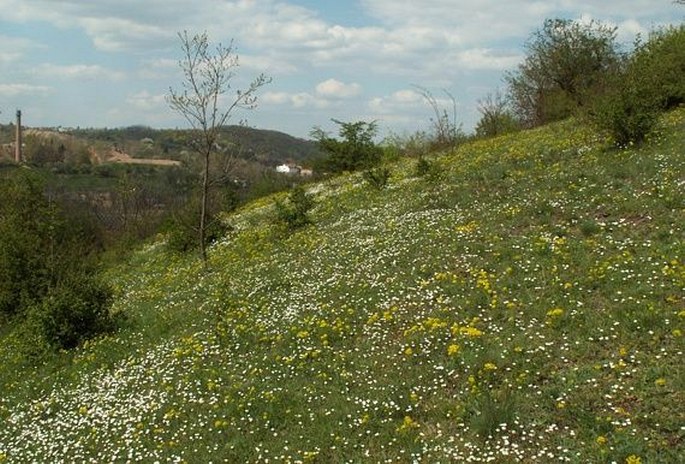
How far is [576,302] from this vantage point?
357 inches

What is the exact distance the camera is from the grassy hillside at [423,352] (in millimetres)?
6844

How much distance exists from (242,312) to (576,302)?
6.42 m

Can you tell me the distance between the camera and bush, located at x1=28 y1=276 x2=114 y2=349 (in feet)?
45.0

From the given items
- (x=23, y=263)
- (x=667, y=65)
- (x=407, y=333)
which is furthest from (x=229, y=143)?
(x=667, y=65)

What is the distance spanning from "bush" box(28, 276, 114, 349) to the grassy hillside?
0.71m

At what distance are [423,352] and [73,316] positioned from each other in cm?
879

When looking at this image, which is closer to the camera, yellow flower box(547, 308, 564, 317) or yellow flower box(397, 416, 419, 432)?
yellow flower box(397, 416, 419, 432)

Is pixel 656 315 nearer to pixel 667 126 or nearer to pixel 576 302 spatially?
pixel 576 302

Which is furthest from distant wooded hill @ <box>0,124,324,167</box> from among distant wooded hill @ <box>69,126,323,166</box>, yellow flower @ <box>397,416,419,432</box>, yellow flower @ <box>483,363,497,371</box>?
yellow flower @ <box>397,416,419,432</box>

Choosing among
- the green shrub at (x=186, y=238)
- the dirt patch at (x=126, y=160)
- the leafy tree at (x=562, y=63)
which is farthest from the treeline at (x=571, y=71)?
the dirt patch at (x=126, y=160)

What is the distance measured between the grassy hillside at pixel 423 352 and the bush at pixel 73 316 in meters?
0.71

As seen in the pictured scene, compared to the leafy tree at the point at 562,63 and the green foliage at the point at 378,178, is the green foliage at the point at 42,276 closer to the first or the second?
the green foliage at the point at 378,178

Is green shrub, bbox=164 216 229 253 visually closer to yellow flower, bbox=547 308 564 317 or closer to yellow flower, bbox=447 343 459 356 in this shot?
yellow flower, bbox=447 343 459 356

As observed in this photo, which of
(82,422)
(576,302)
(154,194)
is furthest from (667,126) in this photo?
(154,194)
